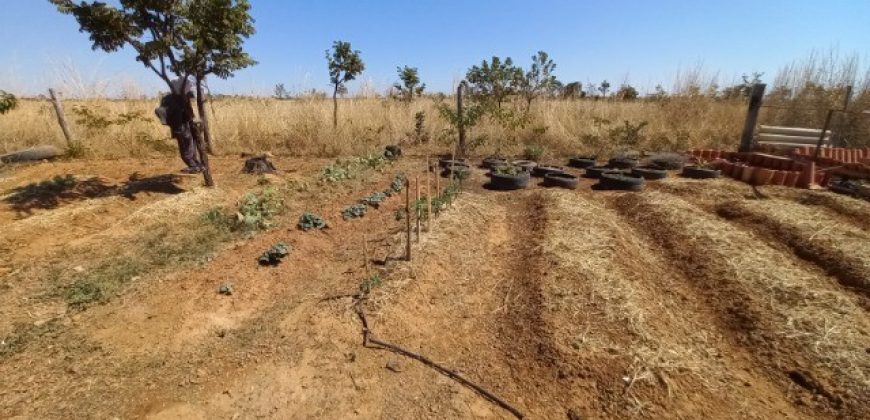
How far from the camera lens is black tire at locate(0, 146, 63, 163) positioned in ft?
28.4

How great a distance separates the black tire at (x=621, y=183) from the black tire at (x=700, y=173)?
171 centimetres

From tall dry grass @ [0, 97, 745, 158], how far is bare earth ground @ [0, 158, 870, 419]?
5144 mm

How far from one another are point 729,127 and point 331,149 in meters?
11.7

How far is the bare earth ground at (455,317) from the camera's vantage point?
2.40 m

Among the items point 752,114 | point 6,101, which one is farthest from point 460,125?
point 6,101

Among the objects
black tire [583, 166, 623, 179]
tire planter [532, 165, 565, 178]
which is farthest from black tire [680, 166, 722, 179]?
tire planter [532, 165, 565, 178]

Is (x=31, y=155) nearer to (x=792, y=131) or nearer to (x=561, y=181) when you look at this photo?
(x=561, y=181)

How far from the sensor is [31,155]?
8773 millimetres

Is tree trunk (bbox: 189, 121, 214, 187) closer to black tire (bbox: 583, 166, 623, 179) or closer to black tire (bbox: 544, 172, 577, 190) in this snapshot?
black tire (bbox: 544, 172, 577, 190)

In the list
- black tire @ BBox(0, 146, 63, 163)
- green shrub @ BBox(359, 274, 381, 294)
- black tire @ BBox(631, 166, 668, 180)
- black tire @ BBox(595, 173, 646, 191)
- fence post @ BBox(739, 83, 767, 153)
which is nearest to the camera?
green shrub @ BBox(359, 274, 381, 294)

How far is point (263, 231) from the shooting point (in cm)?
477

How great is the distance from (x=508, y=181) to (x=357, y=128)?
5.88 meters

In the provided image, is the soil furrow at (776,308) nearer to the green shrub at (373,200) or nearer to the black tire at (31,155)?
the green shrub at (373,200)

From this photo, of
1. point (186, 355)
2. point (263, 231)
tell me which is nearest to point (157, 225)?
point (263, 231)
